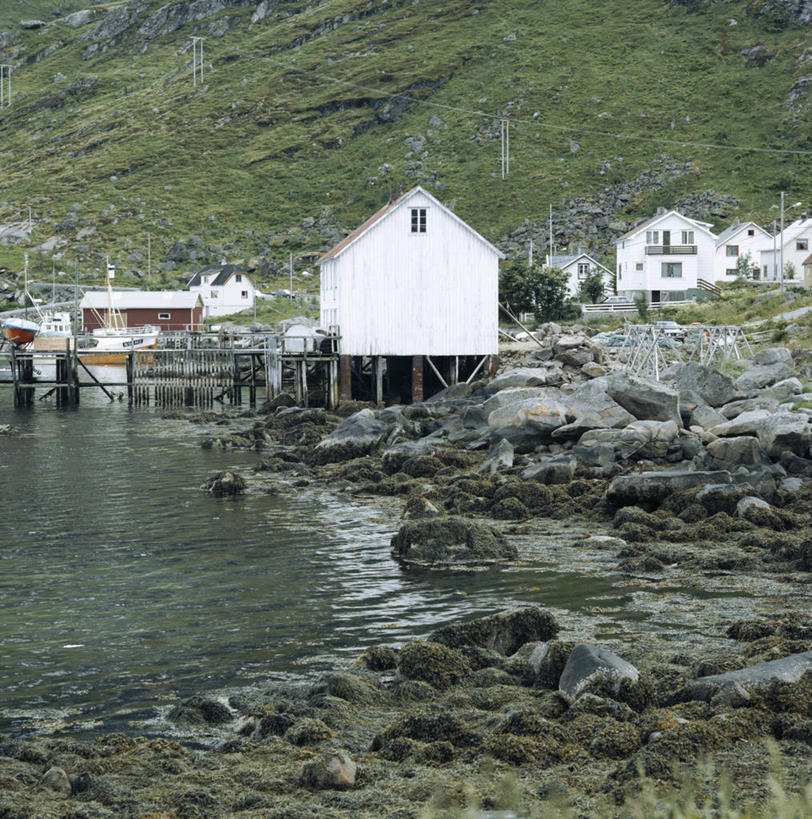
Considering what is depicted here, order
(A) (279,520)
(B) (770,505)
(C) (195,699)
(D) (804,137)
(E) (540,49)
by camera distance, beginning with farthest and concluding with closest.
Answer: (E) (540,49), (D) (804,137), (A) (279,520), (B) (770,505), (C) (195,699)

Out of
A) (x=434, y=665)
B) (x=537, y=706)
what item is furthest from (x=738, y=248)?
(x=537, y=706)

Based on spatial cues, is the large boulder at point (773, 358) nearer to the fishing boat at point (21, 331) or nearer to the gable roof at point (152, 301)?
the fishing boat at point (21, 331)

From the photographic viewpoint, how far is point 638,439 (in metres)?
30.8

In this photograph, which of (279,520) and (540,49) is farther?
(540,49)

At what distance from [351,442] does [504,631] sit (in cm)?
2243

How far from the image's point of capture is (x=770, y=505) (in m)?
24.2

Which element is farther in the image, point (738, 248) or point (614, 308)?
point (738, 248)

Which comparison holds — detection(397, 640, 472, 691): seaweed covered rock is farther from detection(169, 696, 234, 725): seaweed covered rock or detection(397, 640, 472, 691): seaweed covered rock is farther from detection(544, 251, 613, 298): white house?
detection(544, 251, 613, 298): white house

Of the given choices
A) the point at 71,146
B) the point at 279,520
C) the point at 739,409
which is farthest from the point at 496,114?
the point at 279,520

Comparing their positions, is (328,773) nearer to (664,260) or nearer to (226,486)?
(226,486)

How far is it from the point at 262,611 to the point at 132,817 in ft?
27.2

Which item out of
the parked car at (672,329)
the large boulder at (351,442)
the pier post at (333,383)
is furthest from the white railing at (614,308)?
the large boulder at (351,442)

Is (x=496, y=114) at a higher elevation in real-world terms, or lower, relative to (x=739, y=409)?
higher

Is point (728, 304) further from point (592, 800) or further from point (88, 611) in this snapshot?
point (592, 800)
